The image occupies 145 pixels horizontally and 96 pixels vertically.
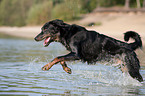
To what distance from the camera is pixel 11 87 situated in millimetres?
7379

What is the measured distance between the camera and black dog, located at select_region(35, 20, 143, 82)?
25.6 feet

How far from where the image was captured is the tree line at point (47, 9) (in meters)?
40.9

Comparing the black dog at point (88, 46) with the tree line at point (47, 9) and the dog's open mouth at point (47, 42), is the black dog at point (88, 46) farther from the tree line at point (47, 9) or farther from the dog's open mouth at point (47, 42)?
the tree line at point (47, 9)

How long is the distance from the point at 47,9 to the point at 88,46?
37683mm

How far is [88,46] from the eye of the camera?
26.2 feet

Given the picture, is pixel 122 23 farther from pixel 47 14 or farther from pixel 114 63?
pixel 114 63

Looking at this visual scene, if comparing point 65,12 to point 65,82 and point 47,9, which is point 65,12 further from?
point 65,82

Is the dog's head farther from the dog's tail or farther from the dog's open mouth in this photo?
the dog's tail

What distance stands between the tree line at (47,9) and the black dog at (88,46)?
26.6 m

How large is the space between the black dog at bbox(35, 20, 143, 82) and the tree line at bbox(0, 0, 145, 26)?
87.4 feet

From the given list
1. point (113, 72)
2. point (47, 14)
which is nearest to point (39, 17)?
point (47, 14)

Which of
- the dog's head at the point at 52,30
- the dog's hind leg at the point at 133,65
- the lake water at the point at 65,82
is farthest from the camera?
the dog's head at the point at 52,30

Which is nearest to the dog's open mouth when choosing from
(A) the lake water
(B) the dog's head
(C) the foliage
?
(B) the dog's head

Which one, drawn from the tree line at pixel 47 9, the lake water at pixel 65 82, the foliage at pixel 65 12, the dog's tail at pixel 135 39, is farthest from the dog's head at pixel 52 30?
the foliage at pixel 65 12
